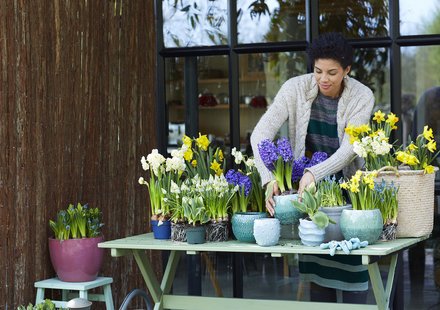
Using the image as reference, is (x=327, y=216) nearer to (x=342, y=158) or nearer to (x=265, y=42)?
(x=342, y=158)

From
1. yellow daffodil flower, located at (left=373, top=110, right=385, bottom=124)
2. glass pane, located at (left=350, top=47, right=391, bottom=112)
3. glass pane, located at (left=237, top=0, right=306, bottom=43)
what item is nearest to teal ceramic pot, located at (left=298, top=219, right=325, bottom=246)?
yellow daffodil flower, located at (left=373, top=110, right=385, bottom=124)

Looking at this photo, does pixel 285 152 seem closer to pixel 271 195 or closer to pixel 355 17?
pixel 271 195

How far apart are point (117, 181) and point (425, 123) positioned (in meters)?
1.74

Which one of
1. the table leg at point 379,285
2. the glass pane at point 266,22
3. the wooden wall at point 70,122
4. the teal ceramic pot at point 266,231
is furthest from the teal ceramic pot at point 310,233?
the glass pane at point 266,22

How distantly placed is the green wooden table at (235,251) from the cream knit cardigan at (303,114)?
43 centimetres

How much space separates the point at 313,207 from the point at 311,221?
58 millimetres

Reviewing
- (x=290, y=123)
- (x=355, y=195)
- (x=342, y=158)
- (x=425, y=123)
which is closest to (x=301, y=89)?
(x=290, y=123)

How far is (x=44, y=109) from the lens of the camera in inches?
176

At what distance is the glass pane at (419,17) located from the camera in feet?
15.9

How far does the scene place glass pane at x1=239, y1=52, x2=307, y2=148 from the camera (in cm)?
516

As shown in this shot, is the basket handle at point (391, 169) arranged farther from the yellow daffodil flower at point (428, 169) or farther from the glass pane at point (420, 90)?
the glass pane at point (420, 90)

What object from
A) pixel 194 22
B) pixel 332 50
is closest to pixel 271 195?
pixel 332 50

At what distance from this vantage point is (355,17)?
4.92 m

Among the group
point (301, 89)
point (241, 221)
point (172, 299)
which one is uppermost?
point (301, 89)
